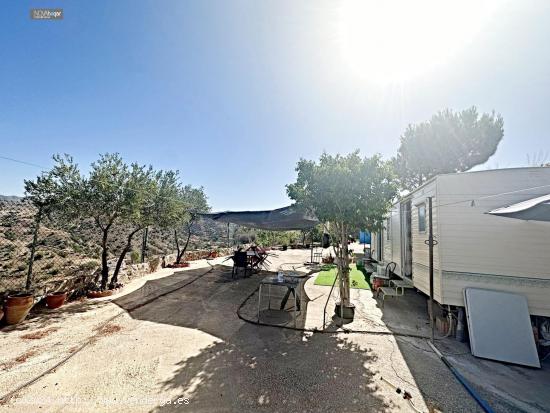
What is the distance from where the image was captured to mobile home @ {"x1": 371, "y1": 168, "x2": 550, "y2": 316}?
391 centimetres

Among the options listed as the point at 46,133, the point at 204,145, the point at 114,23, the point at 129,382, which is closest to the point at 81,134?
the point at 46,133

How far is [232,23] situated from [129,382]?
7156mm

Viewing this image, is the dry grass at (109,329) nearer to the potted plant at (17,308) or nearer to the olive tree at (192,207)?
the potted plant at (17,308)

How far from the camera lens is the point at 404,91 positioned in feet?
24.0

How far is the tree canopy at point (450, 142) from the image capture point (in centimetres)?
1427

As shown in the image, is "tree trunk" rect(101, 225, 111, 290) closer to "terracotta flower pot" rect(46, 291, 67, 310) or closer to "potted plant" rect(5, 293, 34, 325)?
"terracotta flower pot" rect(46, 291, 67, 310)

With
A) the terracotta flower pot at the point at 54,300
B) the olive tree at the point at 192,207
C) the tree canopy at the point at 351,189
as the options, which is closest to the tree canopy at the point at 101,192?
the terracotta flower pot at the point at 54,300

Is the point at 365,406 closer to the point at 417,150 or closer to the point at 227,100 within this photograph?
the point at 227,100

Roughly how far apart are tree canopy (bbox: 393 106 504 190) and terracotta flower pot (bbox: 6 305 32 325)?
17135 millimetres

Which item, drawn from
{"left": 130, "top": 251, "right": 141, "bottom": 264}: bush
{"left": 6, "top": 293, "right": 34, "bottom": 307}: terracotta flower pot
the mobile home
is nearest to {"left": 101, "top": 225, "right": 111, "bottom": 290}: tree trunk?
A: {"left": 6, "top": 293, "right": 34, "bottom": 307}: terracotta flower pot

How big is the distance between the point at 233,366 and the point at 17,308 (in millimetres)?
4289

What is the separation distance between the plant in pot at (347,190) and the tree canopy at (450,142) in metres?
12.2

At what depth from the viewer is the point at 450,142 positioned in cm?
1487

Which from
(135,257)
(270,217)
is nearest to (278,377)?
(270,217)
